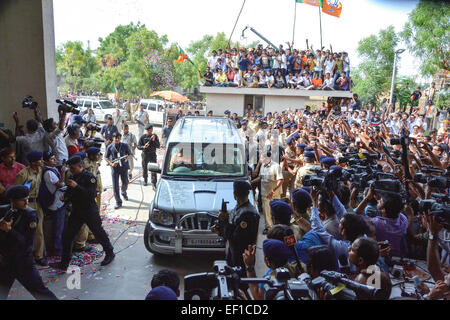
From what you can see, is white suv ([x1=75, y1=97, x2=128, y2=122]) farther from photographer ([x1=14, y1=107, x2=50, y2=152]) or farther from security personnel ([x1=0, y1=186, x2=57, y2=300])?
security personnel ([x1=0, y1=186, x2=57, y2=300])

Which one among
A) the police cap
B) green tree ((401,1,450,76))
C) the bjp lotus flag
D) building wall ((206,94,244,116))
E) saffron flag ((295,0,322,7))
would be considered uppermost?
saffron flag ((295,0,322,7))

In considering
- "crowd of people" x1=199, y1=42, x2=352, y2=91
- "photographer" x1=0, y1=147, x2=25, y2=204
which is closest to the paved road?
"photographer" x1=0, y1=147, x2=25, y2=204

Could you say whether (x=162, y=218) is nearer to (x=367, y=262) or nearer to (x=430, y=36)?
(x=367, y=262)

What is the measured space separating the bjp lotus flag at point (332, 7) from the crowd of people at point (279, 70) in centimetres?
245

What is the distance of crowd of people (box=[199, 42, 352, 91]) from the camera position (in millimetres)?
19656

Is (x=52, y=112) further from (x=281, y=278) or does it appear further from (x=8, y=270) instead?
(x=281, y=278)

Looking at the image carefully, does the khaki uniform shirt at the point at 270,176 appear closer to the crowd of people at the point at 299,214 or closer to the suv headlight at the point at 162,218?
the crowd of people at the point at 299,214

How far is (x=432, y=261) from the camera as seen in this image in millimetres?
3123

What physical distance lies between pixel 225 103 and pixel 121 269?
15054 mm

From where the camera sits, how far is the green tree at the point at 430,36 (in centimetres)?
1603

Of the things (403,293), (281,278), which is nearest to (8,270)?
(281,278)

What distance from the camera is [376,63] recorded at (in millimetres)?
30422

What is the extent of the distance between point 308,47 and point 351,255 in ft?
68.2

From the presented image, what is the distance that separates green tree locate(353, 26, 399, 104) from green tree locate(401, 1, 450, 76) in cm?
901
